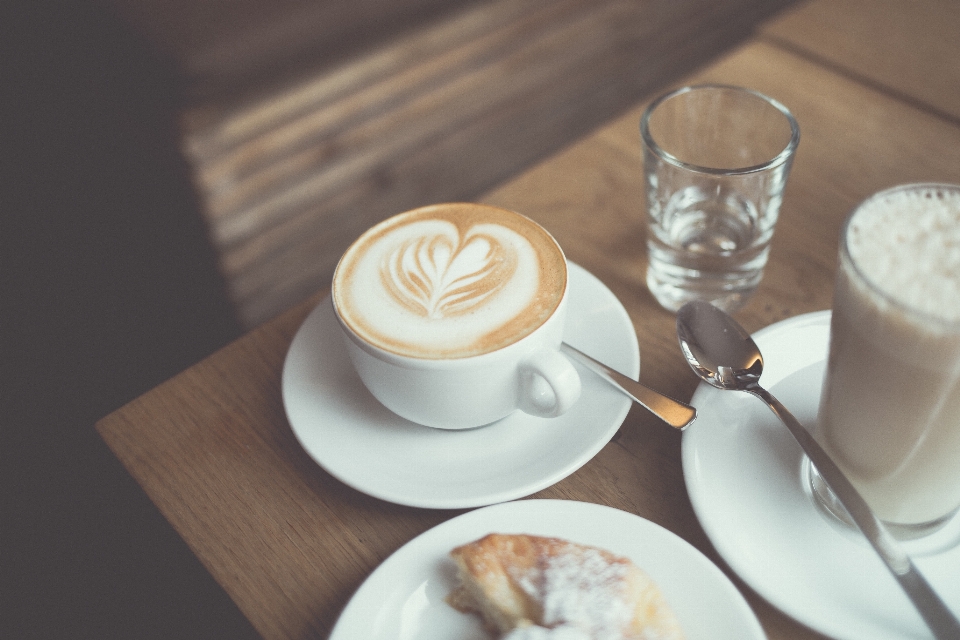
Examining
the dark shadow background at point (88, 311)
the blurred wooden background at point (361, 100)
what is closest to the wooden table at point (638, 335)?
the dark shadow background at point (88, 311)


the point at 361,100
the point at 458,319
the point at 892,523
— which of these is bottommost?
the point at 361,100

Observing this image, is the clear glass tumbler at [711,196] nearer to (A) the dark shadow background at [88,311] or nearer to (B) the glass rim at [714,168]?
(B) the glass rim at [714,168]

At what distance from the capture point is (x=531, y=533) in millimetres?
514

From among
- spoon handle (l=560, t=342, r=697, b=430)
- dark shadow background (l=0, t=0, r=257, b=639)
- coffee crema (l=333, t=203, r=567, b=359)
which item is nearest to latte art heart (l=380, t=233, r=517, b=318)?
coffee crema (l=333, t=203, r=567, b=359)

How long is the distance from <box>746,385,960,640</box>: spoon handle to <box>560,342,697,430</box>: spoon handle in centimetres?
7

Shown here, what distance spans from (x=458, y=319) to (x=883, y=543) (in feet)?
1.07

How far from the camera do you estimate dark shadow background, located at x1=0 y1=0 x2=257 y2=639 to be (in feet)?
3.87

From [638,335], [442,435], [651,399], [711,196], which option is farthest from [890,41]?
[442,435]

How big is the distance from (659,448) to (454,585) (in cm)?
22

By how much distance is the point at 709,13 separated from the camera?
2.30m

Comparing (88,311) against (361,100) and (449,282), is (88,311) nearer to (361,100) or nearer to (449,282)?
(361,100)

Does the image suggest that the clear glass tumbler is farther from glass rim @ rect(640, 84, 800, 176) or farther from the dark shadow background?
the dark shadow background

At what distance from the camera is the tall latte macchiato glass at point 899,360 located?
43cm

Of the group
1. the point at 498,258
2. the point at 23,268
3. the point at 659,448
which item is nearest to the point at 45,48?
the point at 23,268
